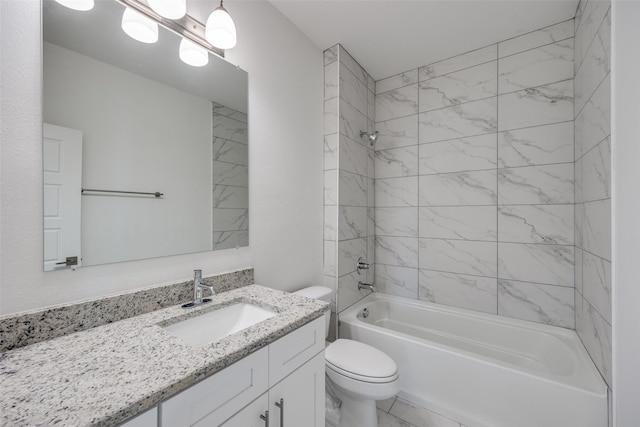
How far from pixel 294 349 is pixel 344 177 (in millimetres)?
1494

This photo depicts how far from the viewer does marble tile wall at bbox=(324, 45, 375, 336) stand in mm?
2119

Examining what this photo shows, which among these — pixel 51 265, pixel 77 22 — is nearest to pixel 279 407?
pixel 51 265

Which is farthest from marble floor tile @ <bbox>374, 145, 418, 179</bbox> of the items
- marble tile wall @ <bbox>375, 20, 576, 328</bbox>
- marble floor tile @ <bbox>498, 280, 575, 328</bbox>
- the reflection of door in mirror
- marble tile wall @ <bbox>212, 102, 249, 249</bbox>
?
the reflection of door in mirror

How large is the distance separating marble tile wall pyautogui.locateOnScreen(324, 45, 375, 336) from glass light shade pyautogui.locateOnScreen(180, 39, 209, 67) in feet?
3.56

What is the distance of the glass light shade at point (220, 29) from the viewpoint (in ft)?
4.01

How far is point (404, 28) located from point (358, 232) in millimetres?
1657

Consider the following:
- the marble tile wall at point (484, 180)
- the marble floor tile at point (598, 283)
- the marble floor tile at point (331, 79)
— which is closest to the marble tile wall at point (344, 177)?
the marble floor tile at point (331, 79)

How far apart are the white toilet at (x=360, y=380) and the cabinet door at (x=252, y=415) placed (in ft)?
2.41

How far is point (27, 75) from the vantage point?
2.72 ft

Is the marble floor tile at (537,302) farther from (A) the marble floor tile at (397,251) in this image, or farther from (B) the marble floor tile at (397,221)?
(B) the marble floor tile at (397,221)

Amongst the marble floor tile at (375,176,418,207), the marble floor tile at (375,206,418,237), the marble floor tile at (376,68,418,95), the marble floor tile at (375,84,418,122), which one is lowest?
the marble floor tile at (375,206,418,237)

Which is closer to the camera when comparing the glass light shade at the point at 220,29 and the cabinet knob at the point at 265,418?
the cabinet knob at the point at 265,418

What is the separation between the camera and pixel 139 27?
108 centimetres

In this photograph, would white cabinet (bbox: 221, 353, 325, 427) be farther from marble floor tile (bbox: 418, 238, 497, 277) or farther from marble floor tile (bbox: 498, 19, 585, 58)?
marble floor tile (bbox: 498, 19, 585, 58)
